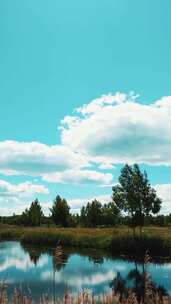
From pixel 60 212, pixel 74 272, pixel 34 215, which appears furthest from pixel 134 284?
pixel 34 215

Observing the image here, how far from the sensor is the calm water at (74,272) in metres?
26.2

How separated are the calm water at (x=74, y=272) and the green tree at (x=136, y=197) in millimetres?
7620

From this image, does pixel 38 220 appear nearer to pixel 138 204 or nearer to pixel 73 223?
pixel 73 223

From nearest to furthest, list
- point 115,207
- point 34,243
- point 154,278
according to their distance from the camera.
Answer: point 154,278 → point 115,207 → point 34,243

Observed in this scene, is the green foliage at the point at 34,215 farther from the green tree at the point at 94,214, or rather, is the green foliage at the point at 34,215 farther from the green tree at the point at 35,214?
the green tree at the point at 94,214

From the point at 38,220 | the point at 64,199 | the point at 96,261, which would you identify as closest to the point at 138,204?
the point at 96,261

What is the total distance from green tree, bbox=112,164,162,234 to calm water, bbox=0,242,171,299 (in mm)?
7620

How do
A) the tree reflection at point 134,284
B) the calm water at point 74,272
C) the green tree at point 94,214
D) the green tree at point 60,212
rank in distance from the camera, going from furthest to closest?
the green tree at point 94,214, the green tree at point 60,212, the calm water at point 74,272, the tree reflection at point 134,284

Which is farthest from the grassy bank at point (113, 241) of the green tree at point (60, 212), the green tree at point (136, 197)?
the green tree at point (60, 212)

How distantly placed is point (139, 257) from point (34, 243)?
879 inches

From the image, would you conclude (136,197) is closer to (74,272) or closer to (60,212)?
(74,272)

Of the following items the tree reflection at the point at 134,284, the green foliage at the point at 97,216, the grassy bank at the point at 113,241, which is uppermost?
the green foliage at the point at 97,216

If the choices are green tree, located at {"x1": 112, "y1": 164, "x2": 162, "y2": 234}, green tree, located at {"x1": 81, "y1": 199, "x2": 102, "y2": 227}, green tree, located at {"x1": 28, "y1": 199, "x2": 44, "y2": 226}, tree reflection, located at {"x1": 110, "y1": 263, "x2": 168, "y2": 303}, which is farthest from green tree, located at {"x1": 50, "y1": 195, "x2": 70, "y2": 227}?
tree reflection, located at {"x1": 110, "y1": 263, "x2": 168, "y2": 303}

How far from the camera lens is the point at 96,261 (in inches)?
1522
